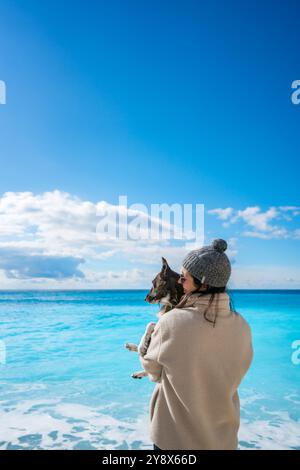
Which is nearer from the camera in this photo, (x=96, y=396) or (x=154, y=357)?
(x=154, y=357)

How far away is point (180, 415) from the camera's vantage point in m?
1.57

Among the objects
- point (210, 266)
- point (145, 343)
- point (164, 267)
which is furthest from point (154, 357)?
point (164, 267)

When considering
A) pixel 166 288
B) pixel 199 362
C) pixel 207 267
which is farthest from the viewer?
pixel 166 288

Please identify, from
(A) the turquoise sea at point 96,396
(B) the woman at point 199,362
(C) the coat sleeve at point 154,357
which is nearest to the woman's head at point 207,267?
(B) the woman at point 199,362

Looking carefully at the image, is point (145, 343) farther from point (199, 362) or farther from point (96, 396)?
point (96, 396)

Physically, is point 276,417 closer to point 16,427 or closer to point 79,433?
point 79,433

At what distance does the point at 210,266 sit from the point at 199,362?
404mm

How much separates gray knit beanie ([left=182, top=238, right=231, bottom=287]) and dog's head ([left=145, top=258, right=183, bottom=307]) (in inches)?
12.0

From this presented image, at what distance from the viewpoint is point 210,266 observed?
5.34 ft

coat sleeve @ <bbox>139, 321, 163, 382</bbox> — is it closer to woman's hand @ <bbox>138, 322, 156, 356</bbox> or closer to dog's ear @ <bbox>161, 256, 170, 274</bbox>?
woman's hand @ <bbox>138, 322, 156, 356</bbox>

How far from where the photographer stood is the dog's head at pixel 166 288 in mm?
1958

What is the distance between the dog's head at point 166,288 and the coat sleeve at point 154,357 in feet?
1.25
